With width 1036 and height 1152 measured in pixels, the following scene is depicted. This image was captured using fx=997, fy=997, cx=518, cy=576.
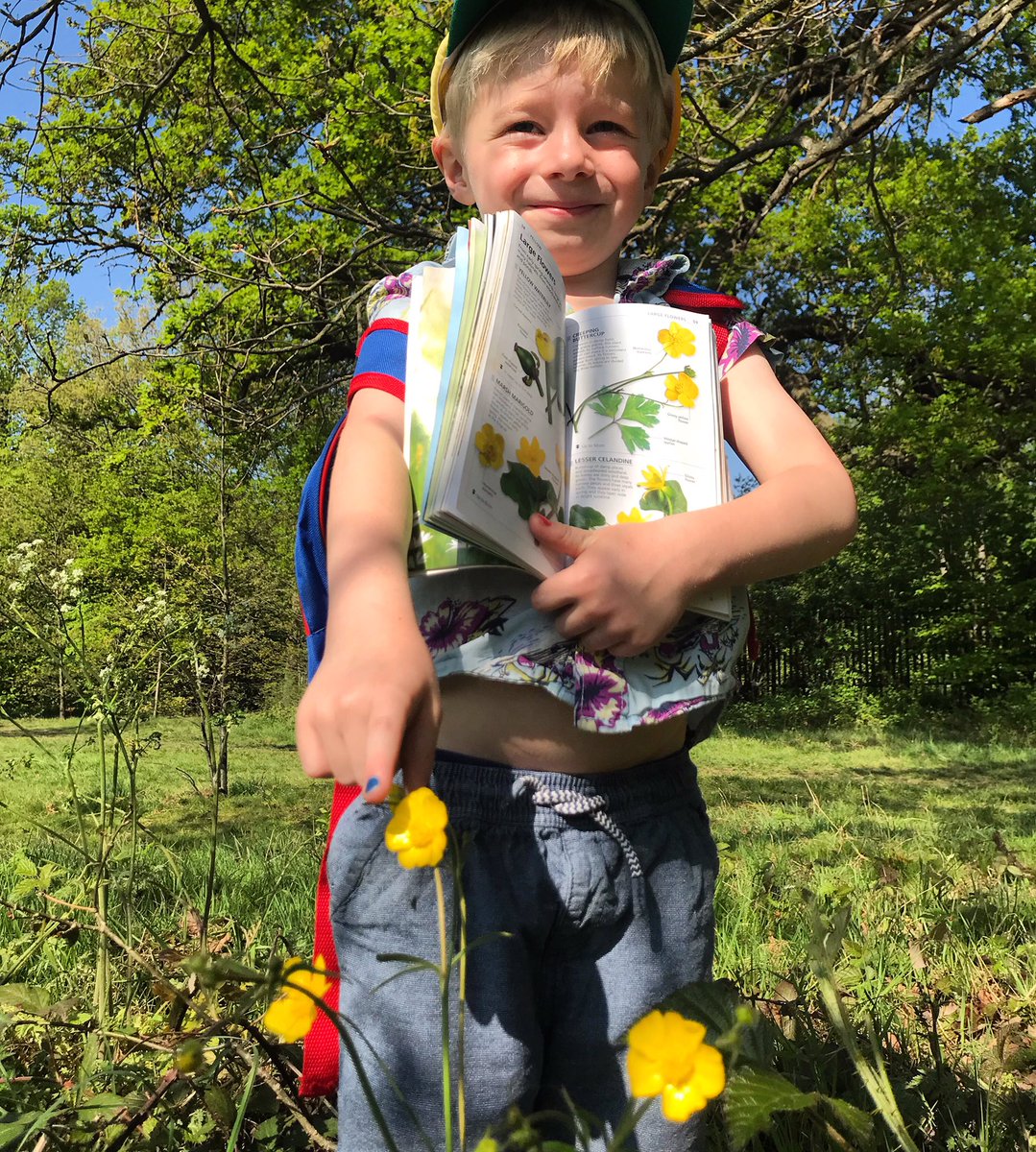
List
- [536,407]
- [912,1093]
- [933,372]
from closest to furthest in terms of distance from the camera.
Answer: [536,407], [912,1093], [933,372]

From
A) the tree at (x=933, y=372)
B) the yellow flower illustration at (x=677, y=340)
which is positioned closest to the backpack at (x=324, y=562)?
the yellow flower illustration at (x=677, y=340)

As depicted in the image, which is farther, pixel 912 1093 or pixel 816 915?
pixel 912 1093

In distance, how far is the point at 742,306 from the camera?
1365 mm

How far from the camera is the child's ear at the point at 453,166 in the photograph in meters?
1.38

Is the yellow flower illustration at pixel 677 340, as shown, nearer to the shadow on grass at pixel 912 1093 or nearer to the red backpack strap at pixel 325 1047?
the red backpack strap at pixel 325 1047

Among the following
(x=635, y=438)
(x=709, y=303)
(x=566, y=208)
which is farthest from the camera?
(x=709, y=303)

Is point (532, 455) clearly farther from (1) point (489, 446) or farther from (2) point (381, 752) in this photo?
(2) point (381, 752)

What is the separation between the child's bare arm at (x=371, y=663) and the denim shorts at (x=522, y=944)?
1.00 feet

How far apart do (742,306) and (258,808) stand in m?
5.88

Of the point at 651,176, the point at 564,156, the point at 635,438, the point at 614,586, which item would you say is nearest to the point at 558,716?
the point at 614,586

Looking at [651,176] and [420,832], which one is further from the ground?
[651,176]

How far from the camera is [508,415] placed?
969 mm

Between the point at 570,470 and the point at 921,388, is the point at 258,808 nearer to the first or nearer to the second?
the point at 570,470

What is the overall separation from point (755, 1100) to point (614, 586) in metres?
0.46
